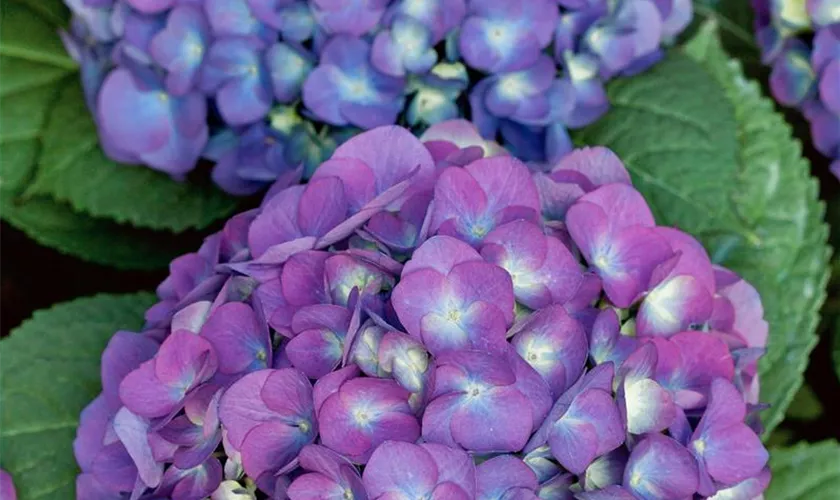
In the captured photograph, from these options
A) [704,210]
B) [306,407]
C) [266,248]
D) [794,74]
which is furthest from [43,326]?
[794,74]

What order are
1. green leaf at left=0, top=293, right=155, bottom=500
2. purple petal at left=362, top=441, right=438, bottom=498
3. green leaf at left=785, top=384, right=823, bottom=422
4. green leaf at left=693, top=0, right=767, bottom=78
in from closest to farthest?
purple petal at left=362, top=441, right=438, bottom=498 → green leaf at left=0, top=293, right=155, bottom=500 → green leaf at left=785, top=384, right=823, bottom=422 → green leaf at left=693, top=0, right=767, bottom=78

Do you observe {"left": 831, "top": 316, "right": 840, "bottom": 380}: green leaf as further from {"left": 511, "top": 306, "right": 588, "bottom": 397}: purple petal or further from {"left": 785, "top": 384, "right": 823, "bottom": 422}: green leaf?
{"left": 511, "top": 306, "right": 588, "bottom": 397}: purple petal

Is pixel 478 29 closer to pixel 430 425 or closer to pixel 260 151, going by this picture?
pixel 260 151

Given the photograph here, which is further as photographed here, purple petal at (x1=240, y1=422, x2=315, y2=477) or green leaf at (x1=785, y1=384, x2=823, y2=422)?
green leaf at (x1=785, y1=384, x2=823, y2=422)

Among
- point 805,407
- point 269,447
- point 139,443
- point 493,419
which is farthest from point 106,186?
point 805,407

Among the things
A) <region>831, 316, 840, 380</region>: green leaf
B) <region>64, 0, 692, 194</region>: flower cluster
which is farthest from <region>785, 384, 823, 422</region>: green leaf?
<region>64, 0, 692, 194</region>: flower cluster

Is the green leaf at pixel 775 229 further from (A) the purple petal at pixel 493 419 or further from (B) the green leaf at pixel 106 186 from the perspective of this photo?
(B) the green leaf at pixel 106 186

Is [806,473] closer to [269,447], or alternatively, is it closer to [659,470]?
[659,470]
